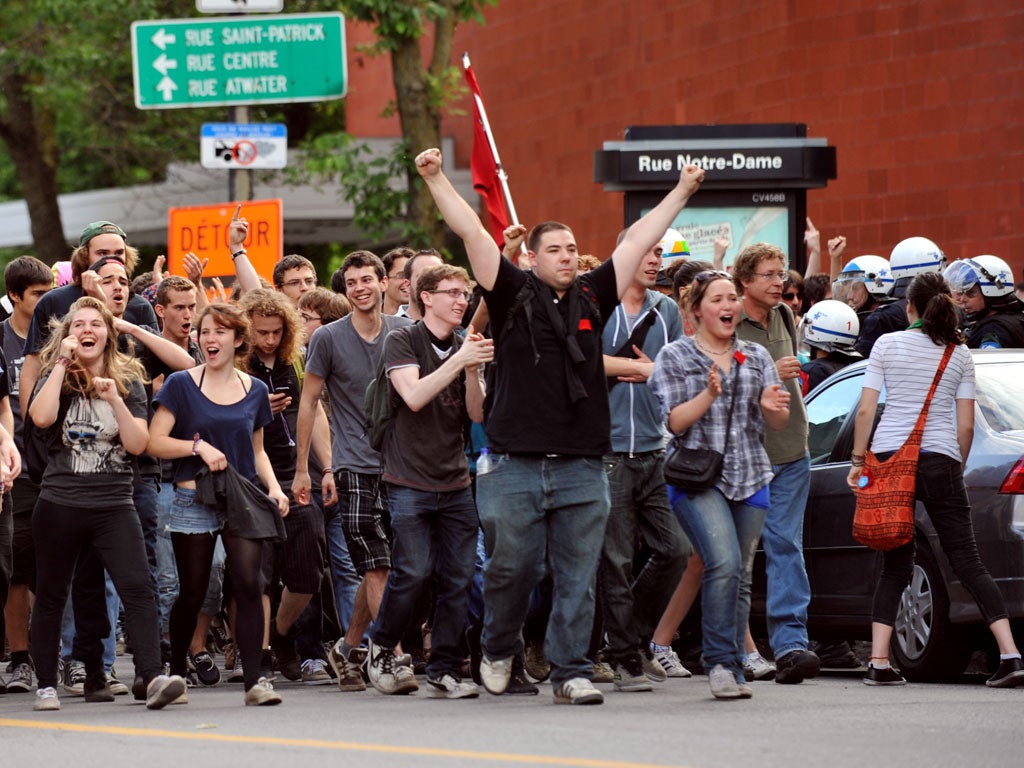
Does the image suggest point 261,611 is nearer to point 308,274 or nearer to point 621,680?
point 621,680

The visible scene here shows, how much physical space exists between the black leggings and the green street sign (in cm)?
718

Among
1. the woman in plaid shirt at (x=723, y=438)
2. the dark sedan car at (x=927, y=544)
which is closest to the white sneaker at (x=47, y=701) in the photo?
the woman in plaid shirt at (x=723, y=438)

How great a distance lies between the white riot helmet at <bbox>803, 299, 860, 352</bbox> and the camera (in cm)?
1243

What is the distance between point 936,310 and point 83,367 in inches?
156

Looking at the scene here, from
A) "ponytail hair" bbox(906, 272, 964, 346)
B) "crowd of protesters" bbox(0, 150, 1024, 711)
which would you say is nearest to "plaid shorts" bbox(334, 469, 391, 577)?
"crowd of protesters" bbox(0, 150, 1024, 711)

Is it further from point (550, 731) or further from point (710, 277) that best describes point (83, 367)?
point (550, 731)

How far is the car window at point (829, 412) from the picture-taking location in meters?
11.6

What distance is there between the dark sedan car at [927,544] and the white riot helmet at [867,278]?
7.02ft

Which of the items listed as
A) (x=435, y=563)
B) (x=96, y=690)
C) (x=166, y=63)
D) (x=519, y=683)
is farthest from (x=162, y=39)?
(x=519, y=683)

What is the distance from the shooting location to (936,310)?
1040 centimetres

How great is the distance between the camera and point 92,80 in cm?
3253

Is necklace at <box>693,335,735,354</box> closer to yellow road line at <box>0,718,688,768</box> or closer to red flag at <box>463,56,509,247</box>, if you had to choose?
yellow road line at <box>0,718,688,768</box>

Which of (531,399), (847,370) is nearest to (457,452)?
(531,399)

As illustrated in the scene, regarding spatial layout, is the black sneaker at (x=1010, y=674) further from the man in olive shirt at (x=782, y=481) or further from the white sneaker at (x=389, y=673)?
the white sneaker at (x=389, y=673)
